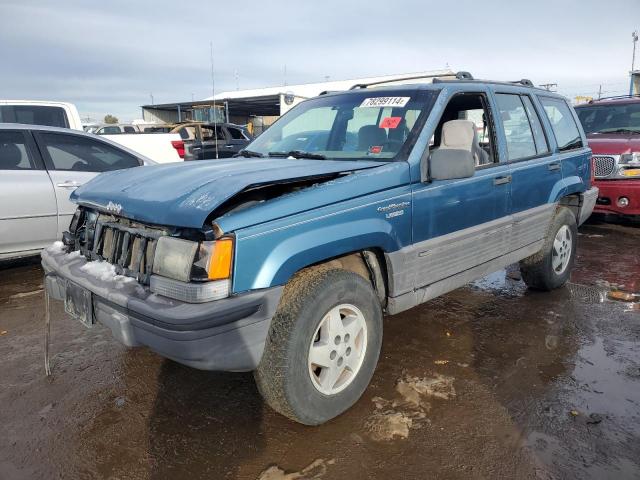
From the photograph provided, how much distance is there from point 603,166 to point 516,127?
4046mm

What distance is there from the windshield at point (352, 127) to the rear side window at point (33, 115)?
4844 mm

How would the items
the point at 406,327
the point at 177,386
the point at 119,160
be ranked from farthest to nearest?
the point at 119,160
the point at 406,327
the point at 177,386

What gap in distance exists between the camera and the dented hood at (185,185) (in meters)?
2.21

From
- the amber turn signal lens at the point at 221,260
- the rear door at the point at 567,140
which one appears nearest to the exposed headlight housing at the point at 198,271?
the amber turn signal lens at the point at 221,260

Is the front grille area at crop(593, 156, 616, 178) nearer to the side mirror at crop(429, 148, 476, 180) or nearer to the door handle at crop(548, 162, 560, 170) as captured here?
the door handle at crop(548, 162, 560, 170)

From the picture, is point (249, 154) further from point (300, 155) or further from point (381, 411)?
point (381, 411)

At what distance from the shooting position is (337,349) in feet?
8.47

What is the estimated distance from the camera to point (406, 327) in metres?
3.92

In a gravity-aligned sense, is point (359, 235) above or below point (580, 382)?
above

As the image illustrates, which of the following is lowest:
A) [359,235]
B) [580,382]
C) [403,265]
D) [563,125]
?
[580,382]

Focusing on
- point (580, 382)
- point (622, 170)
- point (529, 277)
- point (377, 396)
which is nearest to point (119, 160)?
point (377, 396)

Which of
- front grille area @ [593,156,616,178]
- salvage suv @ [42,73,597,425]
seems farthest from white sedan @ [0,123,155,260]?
front grille area @ [593,156,616,178]

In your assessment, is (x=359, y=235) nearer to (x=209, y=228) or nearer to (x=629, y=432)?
(x=209, y=228)

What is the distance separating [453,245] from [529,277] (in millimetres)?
1849
